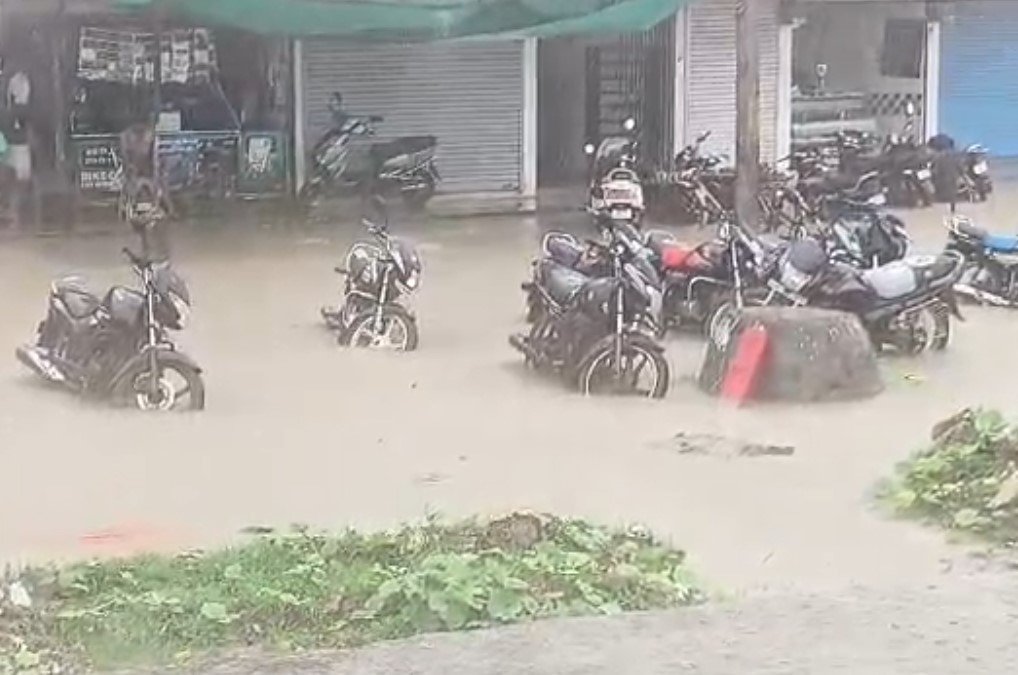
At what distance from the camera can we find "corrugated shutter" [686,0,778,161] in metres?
21.0

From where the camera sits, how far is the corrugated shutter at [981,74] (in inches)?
Answer: 992

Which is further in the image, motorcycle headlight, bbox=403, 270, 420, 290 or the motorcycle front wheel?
motorcycle headlight, bbox=403, 270, 420, 290

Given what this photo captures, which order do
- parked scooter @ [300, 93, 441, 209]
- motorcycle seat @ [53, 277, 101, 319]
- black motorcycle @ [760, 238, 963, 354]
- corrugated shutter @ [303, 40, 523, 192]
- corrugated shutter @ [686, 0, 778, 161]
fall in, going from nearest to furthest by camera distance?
motorcycle seat @ [53, 277, 101, 319] → black motorcycle @ [760, 238, 963, 354] → parked scooter @ [300, 93, 441, 209] → corrugated shutter @ [303, 40, 523, 192] → corrugated shutter @ [686, 0, 778, 161]

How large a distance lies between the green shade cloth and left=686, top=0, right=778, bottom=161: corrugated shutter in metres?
3.77

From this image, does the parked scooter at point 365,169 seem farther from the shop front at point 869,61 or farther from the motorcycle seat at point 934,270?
the motorcycle seat at point 934,270

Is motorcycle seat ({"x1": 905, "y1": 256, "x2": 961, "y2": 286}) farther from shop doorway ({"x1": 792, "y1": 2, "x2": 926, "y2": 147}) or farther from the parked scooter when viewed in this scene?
shop doorway ({"x1": 792, "y1": 2, "x2": 926, "y2": 147})

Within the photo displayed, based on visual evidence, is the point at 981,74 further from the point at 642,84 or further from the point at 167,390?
the point at 167,390

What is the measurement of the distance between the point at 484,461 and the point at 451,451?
0.27 metres

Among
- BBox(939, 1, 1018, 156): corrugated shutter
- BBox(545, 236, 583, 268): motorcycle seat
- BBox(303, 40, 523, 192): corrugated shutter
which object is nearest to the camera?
BBox(545, 236, 583, 268): motorcycle seat

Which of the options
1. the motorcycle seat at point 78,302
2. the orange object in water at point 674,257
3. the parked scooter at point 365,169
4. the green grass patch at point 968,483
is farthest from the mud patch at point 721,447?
the parked scooter at point 365,169

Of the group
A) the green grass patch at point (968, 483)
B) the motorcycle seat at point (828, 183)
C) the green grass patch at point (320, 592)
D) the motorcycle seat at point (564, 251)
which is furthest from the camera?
the motorcycle seat at point (828, 183)

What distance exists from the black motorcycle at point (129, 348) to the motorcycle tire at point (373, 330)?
1687mm

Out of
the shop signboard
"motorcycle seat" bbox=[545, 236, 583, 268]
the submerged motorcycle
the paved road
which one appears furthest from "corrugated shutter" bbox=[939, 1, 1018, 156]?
the paved road

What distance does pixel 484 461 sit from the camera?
355 inches
